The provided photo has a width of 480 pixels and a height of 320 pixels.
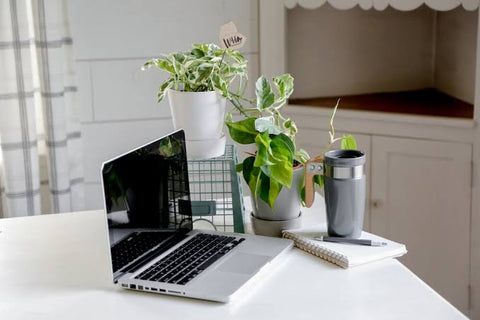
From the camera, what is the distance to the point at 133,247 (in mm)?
1561

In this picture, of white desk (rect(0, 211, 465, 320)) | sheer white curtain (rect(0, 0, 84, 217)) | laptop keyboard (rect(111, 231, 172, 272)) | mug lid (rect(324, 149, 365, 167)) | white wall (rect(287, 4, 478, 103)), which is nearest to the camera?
white desk (rect(0, 211, 465, 320))

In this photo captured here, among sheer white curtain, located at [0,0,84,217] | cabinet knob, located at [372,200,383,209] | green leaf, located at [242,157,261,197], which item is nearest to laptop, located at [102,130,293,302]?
green leaf, located at [242,157,261,197]

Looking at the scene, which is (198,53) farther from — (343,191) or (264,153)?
(343,191)

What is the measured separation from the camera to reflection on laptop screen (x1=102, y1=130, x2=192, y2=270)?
1.49 meters

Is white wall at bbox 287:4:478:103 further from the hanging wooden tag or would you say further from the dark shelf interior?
the hanging wooden tag

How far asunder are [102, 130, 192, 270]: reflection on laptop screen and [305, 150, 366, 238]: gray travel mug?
0.30 meters

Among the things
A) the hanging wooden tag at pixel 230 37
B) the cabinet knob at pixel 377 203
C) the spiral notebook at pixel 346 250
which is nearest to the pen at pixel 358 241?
the spiral notebook at pixel 346 250

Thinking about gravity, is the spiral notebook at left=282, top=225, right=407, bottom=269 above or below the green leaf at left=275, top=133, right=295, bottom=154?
below

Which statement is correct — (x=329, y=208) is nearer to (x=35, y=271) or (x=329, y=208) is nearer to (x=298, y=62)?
(x=35, y=271)

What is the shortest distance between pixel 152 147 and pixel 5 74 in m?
1.33

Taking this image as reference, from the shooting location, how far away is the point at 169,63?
1.79 m

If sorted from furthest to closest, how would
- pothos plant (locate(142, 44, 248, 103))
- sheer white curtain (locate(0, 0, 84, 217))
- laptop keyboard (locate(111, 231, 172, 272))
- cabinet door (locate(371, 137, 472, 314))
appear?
cabinet door (locate(371, 137, 472, 314))
sheer white curtain (locate(0, 0, 84, 217))
pothos plant (locate(142, 44, 248, 103))
laptop keyboard (locate(111, 231, 172, 272))

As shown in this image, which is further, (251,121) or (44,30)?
(44,30)

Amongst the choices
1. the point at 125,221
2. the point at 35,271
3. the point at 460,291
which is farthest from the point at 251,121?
the point at 460,291
